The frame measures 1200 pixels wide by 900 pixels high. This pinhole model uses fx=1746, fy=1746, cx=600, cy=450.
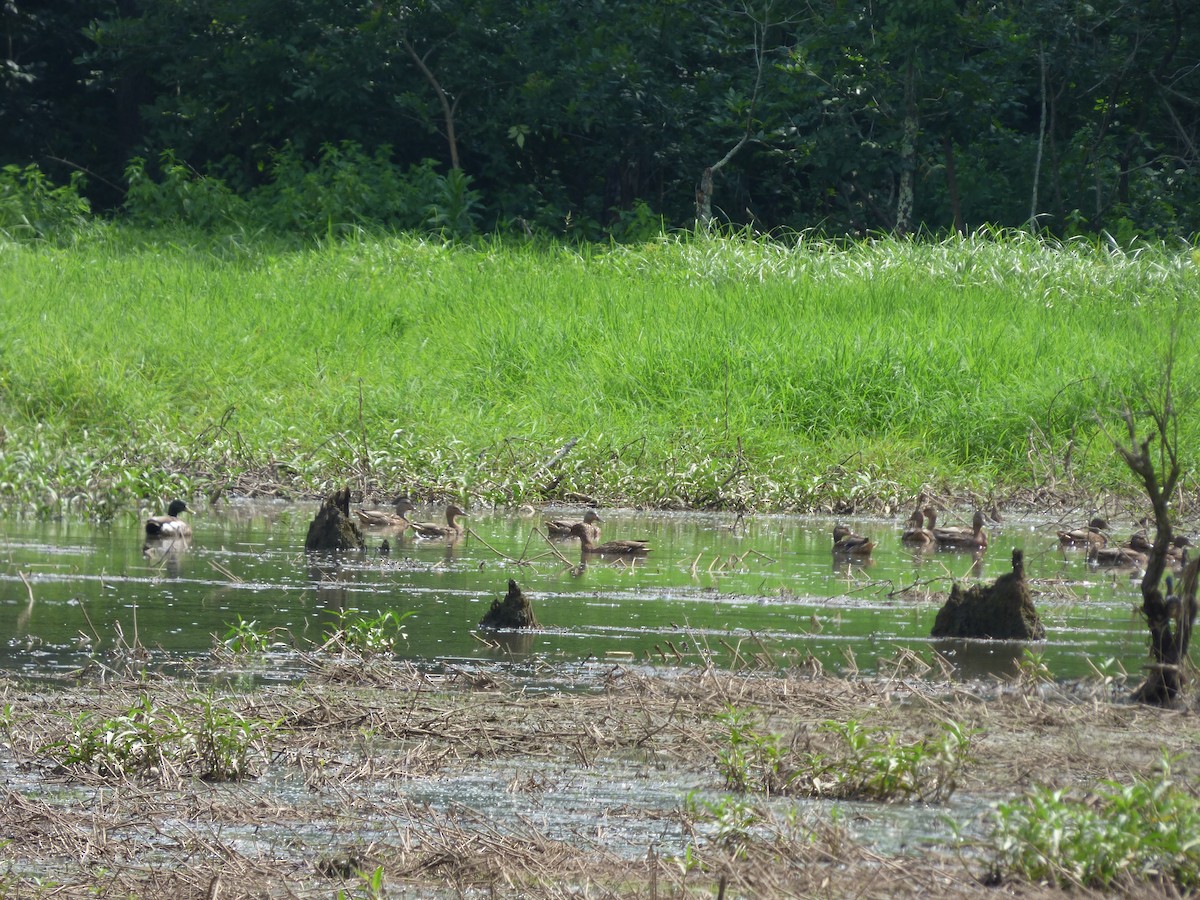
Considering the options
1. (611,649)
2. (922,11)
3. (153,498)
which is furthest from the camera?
(922,11)

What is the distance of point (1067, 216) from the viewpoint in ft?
84.5

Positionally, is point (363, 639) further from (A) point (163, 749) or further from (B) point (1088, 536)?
(B) point (1088, 536)

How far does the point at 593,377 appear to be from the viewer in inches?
672

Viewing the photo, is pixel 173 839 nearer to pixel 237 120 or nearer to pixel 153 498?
pixel 153 498

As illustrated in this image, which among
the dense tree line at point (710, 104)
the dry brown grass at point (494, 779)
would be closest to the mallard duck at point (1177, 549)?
the dry brown grass at point (494, 779)

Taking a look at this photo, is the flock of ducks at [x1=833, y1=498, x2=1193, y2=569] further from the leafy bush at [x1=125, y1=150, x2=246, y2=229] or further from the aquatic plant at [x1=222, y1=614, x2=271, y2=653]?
the leafy bush at [x1=125, y1=150, x2=246, y2=229]

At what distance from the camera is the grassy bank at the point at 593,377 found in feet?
49.6

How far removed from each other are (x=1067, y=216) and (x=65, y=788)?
73.6 feet

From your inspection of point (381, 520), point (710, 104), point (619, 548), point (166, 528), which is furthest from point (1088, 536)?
point (710, 104)

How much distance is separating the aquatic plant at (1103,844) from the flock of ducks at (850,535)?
24.0ft

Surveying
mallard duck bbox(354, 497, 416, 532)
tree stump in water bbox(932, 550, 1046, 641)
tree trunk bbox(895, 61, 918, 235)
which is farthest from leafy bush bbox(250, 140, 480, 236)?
tree stump in water bbox(932, 550, 1046, 641)

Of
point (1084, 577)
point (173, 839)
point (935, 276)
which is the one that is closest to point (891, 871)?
point (173, 839)

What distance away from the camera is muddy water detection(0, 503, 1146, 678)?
27.0 feet

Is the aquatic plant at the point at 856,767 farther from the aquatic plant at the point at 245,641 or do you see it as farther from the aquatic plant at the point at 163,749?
the aquatic plant at the point at 245,641
